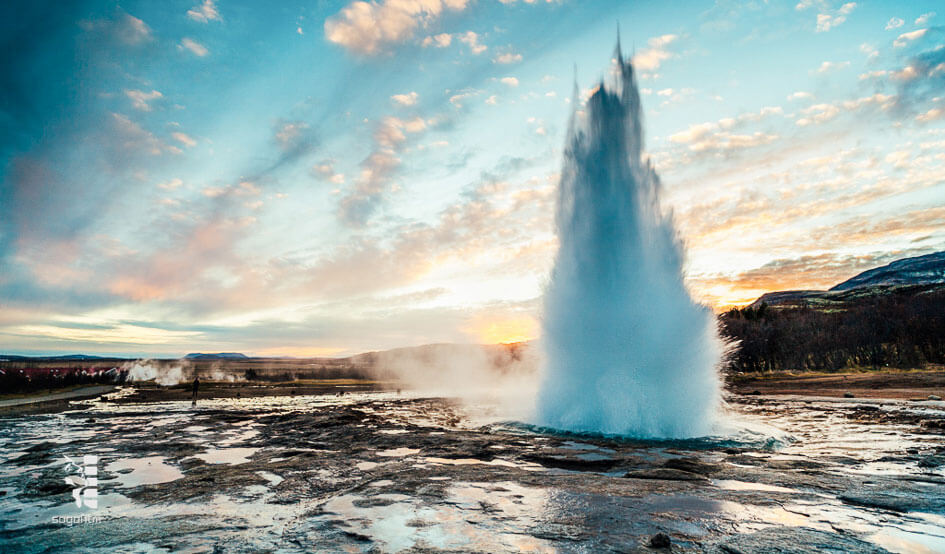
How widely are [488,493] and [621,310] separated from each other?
9.07 meters

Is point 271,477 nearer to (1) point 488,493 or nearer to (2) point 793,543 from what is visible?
(1) point 488,493

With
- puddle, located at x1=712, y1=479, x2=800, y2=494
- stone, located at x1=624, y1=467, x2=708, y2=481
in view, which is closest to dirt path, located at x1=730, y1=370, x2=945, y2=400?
stone, located at x1=624, y1=467, x2=708, y2=481

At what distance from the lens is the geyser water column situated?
1427 cm

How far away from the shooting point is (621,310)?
1491 cm

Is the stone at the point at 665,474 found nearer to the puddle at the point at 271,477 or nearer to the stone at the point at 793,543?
the stone at the point at 793,543

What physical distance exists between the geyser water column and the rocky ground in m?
1.77

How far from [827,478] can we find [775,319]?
88.8m

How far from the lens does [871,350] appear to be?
2586 inches

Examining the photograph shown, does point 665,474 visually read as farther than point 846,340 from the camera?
No

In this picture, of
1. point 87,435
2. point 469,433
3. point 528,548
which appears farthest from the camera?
point 87,435

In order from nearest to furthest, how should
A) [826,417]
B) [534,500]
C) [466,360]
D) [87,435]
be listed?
[534,500] < [87,435] < [826,417] < [466,360]

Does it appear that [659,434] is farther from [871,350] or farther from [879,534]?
[871,350]

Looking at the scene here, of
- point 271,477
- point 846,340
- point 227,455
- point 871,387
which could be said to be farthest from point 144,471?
point 846,340

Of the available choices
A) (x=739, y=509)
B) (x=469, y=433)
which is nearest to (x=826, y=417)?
(x=469, y=433)
